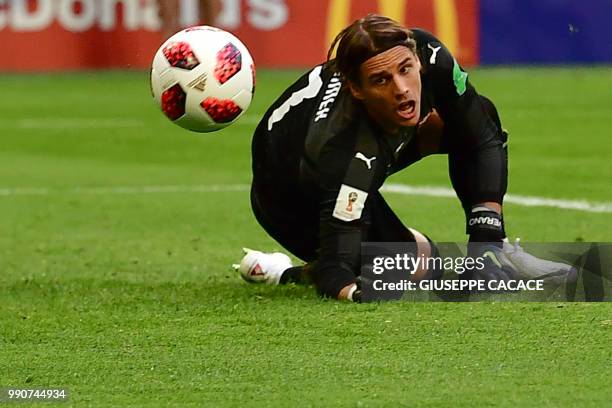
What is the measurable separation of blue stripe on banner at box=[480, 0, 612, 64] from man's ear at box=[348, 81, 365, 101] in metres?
16.5

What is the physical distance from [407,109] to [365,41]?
0.29m

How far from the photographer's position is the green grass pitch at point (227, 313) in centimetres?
436

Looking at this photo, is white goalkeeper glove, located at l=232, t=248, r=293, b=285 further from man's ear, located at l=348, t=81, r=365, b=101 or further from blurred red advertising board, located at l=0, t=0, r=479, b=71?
blurred red advertising board, located at l=0, t=0, r=479, b=71

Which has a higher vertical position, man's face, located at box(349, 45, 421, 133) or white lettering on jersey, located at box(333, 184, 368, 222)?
man's face, located at box(349, 45, 421, 133)

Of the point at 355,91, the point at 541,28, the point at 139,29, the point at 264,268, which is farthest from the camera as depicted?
the point at 541,28

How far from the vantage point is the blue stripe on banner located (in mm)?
21906

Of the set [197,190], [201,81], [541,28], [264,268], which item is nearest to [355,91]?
[201,81]

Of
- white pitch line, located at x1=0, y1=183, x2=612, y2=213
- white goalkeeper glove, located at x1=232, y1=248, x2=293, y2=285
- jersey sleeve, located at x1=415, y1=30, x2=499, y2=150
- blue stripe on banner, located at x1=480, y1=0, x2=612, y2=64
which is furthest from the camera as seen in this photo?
blue stripe on banner, located at x1=480, y1=0, x2=612, y2=64

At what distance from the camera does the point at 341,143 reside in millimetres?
5621

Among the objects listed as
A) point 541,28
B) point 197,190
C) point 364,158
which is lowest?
point 197,190

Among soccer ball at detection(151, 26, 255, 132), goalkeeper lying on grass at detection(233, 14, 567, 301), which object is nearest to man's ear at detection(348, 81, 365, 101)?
goalkeeper lying on grass at detection(233, 14, 567, 301)

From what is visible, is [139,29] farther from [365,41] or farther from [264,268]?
[365,41]

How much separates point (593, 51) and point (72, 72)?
25.4 ft

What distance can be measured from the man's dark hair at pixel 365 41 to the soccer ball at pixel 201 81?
60 cm
